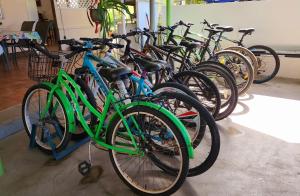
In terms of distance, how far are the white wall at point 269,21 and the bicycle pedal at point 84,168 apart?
12.1ft

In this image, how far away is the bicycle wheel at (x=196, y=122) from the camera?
1530 millimetres

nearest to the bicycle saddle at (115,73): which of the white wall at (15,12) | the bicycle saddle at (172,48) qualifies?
the bicycle saddle at (172,48)

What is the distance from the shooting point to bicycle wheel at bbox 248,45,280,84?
3.82m

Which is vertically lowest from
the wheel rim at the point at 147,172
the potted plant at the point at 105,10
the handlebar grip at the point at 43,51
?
the wheel rim at the point at 147,172

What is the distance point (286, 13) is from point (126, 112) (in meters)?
3.73

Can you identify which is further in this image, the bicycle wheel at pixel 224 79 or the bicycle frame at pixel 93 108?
the bicycle wheel at pixel 224 79

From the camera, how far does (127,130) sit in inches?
58.2

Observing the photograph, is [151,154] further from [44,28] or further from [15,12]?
[15,12]

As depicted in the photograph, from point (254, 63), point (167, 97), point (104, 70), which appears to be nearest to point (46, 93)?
point (104, 70)

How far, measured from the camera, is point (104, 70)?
1560 millimetres

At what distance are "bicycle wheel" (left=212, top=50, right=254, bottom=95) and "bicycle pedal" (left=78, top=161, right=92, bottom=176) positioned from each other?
2.19m

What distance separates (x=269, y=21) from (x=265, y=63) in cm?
73

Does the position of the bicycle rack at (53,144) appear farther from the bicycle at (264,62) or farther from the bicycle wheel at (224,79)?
the bicycle at (264,62)

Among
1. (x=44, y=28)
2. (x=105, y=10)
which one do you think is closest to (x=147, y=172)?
(x=105, y=10)
